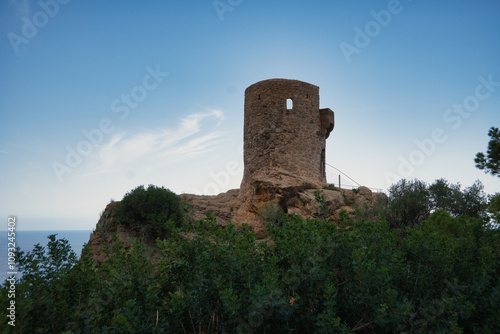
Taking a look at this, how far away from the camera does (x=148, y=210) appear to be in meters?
13.1

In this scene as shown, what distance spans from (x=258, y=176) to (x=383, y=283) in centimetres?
1148

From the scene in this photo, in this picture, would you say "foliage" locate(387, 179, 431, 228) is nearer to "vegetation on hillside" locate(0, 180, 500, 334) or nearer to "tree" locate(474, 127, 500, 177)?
"tree" locate(474, 127, 500, 177)

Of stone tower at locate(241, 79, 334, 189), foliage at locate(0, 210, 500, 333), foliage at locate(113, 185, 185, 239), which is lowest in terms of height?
foliage at locate(0, 210, 500, 333)

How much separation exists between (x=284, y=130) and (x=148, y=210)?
22.8ft

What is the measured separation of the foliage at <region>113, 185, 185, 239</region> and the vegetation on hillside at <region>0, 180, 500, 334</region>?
9301 mm

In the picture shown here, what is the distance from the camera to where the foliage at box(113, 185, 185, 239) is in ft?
41.5

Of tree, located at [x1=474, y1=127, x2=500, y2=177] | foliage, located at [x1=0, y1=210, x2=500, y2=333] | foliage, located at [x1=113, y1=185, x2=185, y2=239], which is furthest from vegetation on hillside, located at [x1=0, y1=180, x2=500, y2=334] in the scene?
Answer: foliage, located at [x1=113, y1=185, x2=185, y2=239]

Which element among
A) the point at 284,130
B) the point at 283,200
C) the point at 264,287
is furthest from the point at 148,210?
the point at 264,287

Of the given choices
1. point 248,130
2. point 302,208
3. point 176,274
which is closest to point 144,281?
point 176,274

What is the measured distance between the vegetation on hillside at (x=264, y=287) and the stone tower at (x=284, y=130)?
10388 millimetres

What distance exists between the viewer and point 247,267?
3170 millimetres

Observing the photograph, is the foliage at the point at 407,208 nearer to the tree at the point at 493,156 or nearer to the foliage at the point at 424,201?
the foliage at the point at 424,201

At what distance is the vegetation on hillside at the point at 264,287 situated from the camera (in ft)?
8.93

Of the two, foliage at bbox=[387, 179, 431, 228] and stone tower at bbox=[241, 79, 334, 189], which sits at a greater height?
stone tower at bbox=[241, 79, 334, 189]
